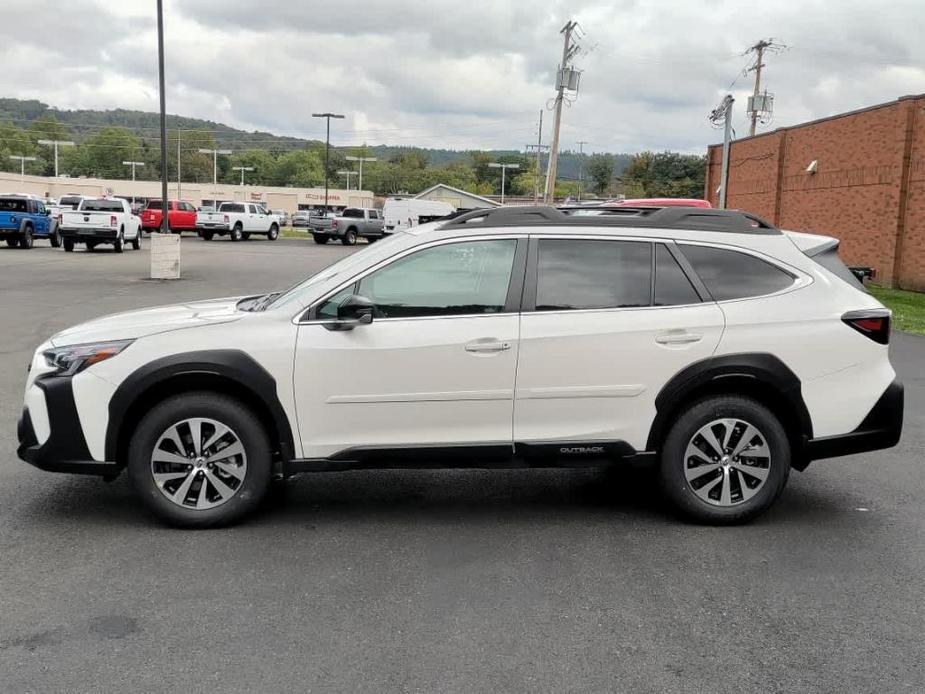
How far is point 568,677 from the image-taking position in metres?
3.52

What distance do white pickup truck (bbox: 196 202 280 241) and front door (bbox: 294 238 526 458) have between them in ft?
145

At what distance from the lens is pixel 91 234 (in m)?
32.8

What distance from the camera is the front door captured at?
502 cm

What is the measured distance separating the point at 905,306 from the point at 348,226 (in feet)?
110

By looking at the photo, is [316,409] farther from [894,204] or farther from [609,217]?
[894,204]

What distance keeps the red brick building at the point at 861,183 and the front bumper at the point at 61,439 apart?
73.9ft

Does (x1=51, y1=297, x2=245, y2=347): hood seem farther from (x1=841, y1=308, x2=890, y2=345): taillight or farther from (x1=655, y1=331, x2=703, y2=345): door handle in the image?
(x1=841, y1=308, x2=890, y2=345): taillight

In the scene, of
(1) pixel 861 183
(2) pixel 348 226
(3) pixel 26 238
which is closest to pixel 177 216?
(2) pixel 348 226

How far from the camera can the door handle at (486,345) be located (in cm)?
507

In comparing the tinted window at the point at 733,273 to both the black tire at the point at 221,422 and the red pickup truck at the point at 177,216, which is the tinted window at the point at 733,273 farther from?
the red pickup truck at the point at 177,216

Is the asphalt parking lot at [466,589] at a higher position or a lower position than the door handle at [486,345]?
lower

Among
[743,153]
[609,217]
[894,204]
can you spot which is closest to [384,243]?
[609,217]

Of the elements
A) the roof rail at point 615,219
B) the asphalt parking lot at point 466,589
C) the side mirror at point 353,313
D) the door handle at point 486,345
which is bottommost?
the asphalt parking lot at point 466,589

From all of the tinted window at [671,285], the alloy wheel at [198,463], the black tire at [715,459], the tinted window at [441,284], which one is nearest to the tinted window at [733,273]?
the tinted window at [671,285]
